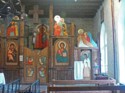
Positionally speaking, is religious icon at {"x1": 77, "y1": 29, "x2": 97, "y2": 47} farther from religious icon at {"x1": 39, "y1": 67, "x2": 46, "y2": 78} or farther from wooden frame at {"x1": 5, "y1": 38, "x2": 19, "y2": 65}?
wooden frame at {"x1": 5, "y1": 38, "x2": 19, "y2": 65}

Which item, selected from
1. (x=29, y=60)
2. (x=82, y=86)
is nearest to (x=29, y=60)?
(x=29, y=60)

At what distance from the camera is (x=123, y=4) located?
7035mm

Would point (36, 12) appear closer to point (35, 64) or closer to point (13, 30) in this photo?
point (13, 30)

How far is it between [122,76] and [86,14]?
22.3 feet

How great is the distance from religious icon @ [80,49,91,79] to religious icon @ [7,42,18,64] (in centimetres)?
300

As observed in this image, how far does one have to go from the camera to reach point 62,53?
1132cm

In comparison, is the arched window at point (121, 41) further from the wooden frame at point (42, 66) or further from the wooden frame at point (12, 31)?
the wooden frame at point (12, 31)

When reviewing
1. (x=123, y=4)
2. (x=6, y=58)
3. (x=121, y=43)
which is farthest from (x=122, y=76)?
(x=6, y=58)

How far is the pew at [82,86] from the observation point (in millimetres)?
3713

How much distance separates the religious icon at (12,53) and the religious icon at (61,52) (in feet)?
6.15

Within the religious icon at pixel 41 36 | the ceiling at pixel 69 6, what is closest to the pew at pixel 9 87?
the ceiling at pixel 69 6

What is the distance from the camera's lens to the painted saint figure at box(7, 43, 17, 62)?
450 inches

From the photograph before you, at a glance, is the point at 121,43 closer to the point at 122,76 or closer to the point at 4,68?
the point at 122,76

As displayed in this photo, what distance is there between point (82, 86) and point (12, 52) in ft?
25.8
